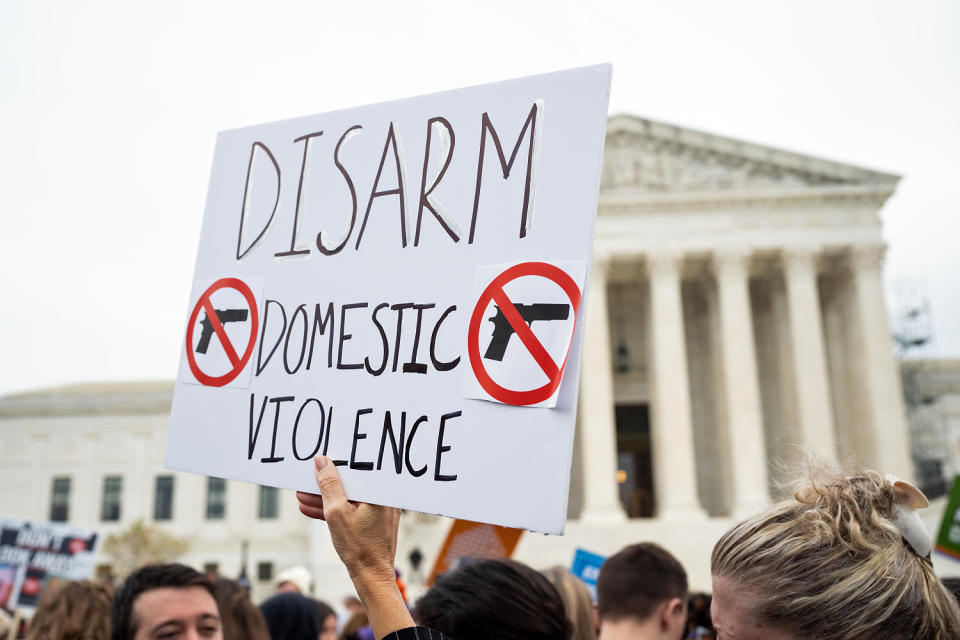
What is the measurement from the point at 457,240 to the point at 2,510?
2373 inches

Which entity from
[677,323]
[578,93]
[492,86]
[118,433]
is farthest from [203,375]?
[118,433]

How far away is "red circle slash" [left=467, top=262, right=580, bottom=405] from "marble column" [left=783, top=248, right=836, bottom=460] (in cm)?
3306

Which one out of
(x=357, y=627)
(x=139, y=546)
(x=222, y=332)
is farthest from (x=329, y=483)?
(x=139, y=546)

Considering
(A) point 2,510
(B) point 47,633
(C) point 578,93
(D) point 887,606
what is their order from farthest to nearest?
(A) point 2,510, (B) point 47,633, (C) point 578,93, (D) point 887,606

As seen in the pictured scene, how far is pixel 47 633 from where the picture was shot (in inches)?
175

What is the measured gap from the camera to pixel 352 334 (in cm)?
304

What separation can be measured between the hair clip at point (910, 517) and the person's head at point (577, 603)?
2.92 metres

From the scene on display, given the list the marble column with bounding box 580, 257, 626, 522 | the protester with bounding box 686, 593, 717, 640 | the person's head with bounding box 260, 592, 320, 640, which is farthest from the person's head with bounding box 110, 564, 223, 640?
the marble column with bounding box 580, 257, 626, 522

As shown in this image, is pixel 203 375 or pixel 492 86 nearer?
pixel 492 86

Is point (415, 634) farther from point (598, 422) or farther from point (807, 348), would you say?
point (807, 348)

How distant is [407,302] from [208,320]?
103cm

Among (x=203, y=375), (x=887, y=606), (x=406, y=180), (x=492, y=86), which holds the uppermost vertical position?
(x=492, y=86)

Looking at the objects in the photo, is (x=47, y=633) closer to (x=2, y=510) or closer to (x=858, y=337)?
(x=858, y=337)

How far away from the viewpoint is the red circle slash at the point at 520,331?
2.51 metres
